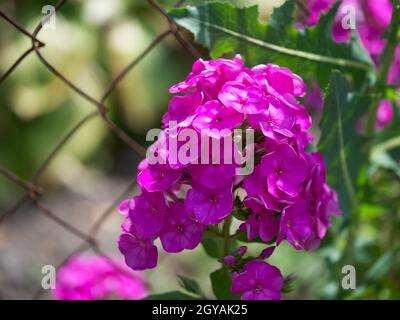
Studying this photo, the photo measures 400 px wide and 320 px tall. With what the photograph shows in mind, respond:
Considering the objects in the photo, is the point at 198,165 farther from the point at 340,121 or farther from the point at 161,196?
the point at 340,121

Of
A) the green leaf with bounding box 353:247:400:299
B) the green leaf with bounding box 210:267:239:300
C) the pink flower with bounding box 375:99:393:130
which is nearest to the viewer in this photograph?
the green leaf with bounding box 210:267:239:300

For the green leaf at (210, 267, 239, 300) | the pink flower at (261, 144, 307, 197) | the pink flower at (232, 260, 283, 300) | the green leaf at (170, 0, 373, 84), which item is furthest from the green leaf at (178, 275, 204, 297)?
the green leaf at (170, 0, 373, 84)

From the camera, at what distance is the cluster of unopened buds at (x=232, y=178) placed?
0.80 meters

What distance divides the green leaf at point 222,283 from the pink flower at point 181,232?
13cm

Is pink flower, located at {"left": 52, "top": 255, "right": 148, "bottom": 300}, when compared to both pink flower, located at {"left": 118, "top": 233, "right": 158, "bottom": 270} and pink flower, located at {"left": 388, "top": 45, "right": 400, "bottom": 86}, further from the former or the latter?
pink flower, located at {"left": 388, "top": 45, "right": 400, "bottom": 86}

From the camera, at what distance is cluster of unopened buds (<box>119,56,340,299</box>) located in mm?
798

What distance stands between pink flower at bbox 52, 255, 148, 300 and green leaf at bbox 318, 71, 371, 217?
1.90 feet

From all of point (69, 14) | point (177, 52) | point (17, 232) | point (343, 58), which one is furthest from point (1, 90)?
point (343, 58)

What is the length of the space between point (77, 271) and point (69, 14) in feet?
8.15

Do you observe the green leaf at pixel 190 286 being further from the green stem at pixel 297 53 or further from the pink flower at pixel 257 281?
the green stem at pixel 297 53

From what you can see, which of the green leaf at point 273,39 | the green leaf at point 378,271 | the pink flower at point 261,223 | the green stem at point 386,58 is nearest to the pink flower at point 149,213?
the pink flower at point 261,223

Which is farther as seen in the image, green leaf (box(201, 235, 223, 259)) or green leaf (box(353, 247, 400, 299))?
green leaf (box(353, 247, 400, 299))

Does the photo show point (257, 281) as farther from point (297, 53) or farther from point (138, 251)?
point (297, 53)

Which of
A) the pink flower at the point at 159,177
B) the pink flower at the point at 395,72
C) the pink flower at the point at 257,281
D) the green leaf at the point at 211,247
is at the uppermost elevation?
the pink flower at the point at 395,72
